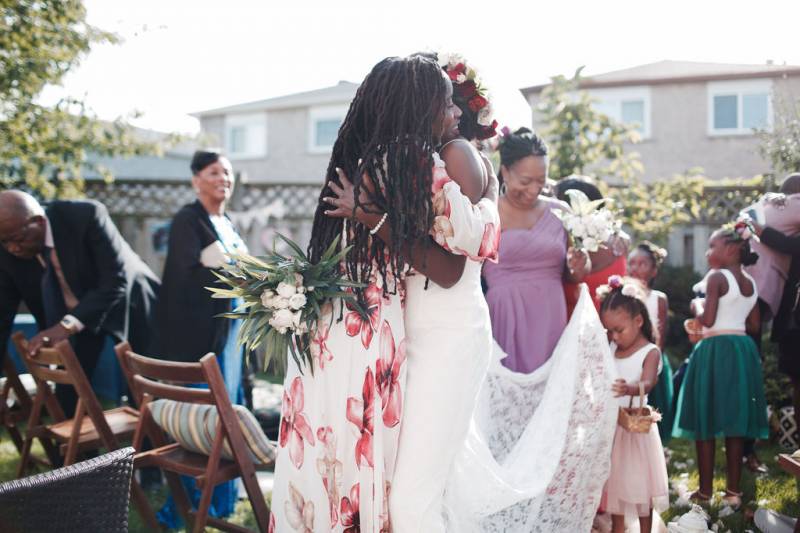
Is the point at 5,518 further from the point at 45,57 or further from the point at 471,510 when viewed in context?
the point at 45,57

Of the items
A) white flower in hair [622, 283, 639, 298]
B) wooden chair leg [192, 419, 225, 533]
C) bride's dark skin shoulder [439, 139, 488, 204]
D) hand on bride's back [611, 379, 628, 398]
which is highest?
bride's dark skin shoulder [439, 139, 488, 204]

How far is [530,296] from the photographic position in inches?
165

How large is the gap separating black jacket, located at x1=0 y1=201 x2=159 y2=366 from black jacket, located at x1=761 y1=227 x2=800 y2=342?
4.72 m

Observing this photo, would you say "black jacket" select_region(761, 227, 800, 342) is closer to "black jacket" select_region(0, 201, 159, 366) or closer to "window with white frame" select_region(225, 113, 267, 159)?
"black jacket" select_region(0, 201, 159, 366)

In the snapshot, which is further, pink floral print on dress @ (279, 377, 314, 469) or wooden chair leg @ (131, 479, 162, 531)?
wooden chair leg @ (131, 479, 162, 531)

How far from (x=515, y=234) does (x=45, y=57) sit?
673 cm

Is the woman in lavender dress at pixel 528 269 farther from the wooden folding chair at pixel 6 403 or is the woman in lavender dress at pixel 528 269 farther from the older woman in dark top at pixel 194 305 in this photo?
the wooden folding chair at pixel 6 403

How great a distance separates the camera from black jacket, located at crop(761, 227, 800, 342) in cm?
524

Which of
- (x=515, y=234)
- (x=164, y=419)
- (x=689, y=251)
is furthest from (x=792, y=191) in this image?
(x=689, y=251)

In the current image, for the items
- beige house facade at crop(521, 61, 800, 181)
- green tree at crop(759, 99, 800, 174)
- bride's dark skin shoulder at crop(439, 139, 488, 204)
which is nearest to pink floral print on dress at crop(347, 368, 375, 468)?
bride's dark skin shoulder at crop(439, 139, 488, 204)

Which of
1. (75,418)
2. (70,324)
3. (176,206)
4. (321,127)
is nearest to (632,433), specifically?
(75,418)

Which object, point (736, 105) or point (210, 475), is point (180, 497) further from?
point (736, 105)

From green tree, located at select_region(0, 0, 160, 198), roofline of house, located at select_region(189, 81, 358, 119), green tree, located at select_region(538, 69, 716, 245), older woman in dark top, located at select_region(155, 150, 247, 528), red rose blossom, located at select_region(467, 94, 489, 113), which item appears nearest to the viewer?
red rose blossom, located at select_region(467, 94, 489, 113)

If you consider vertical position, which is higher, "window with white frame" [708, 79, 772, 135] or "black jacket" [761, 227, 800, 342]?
"window with white frame" [708, 79, 772, 135]
